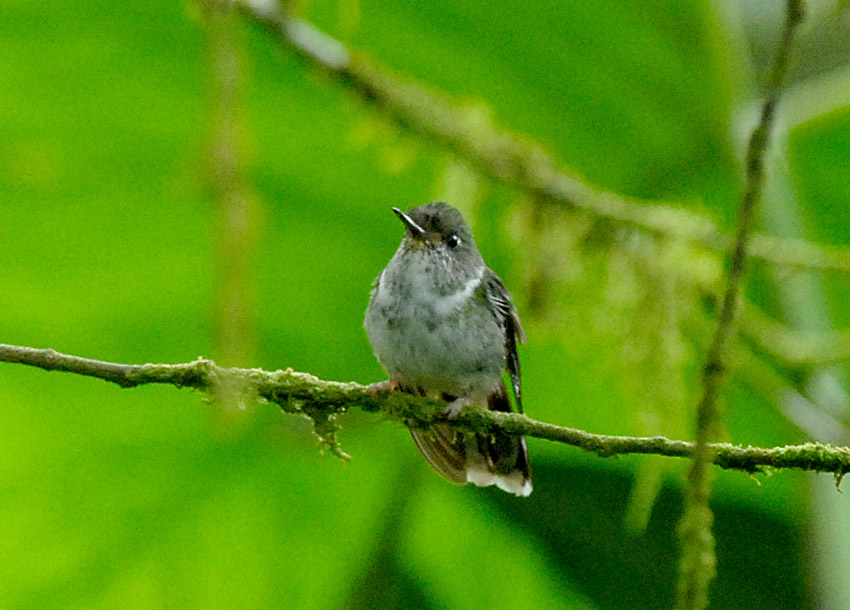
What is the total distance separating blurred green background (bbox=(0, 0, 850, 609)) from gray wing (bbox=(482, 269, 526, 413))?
75 cm

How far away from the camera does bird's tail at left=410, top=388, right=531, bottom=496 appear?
250cm

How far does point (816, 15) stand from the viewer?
3014 millimetres

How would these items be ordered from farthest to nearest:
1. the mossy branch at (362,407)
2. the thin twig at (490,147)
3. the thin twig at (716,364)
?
1. the thin twig at (490,147)
2. the mossy branch at (362,407)
3. the thin twig at (716,364)

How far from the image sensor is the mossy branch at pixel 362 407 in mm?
1625

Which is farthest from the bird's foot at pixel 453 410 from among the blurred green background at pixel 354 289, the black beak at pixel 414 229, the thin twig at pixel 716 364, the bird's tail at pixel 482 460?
the blurred green background at pixel 354 289

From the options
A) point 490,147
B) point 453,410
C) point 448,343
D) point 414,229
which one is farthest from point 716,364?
point 490,147

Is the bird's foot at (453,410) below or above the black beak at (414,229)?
below

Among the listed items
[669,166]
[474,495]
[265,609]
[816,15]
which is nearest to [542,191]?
[669,166]

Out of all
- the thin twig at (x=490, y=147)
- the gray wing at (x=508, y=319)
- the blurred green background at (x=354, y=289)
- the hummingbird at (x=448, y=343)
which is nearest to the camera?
the hummingbird at (x=448, y=343)

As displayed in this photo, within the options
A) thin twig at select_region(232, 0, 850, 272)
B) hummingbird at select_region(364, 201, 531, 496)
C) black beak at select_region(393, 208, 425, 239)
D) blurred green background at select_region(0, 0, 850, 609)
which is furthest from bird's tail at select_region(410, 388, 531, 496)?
thin twig at select_region(232, 0, 850, 272)

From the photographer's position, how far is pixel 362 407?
2000mm

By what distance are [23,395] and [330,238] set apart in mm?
1275

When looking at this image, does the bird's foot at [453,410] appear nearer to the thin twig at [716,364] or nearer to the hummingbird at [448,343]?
the hummingbird at [448,343]

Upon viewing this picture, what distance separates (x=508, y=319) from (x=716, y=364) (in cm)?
123
